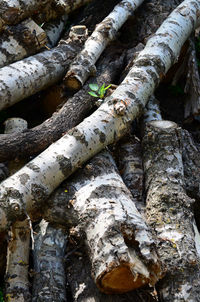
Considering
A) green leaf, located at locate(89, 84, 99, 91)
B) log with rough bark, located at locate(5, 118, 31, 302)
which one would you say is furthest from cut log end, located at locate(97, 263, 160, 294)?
green leaf, located at locate(89, 84, 99, 91)

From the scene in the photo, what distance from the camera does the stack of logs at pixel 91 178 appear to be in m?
2.31

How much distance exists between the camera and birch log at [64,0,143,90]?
375 centimetres

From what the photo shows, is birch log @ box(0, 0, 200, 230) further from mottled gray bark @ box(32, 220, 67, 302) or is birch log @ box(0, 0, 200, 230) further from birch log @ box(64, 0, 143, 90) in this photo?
birch log @ box(64, 0, 143, 90)

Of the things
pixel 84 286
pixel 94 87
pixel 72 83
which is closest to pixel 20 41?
pixel 72 83

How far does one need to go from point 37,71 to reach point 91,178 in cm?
155

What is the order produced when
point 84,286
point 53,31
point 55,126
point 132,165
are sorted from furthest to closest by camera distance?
point 53,31 → point 132,165 → point 55,126 → point 84,286

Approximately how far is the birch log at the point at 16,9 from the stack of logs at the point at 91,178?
1 centimetres

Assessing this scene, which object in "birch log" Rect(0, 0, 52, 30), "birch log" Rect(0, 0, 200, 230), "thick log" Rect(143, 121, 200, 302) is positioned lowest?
"thick log" Rect(143, 121, 200, 302)

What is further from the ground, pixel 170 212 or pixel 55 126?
pixel 55 126

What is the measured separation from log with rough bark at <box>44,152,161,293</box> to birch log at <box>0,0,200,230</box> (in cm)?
16

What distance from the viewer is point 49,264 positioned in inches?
106

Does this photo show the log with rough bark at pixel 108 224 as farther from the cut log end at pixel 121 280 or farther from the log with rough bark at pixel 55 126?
the log with rough bark at pixel 55 126

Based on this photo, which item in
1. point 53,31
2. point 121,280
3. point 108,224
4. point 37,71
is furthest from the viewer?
point 53,31

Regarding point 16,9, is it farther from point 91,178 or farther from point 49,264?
point 49,264
